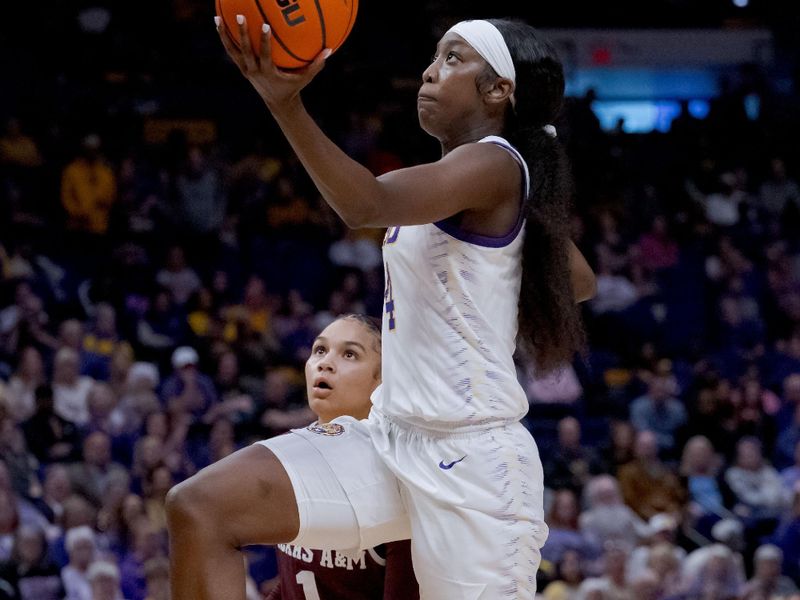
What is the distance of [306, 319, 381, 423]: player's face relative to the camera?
3.98 m

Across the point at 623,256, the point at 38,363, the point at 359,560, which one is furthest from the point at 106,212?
the point at 359,560

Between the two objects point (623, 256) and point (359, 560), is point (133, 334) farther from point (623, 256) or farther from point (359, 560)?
point (359, 560)

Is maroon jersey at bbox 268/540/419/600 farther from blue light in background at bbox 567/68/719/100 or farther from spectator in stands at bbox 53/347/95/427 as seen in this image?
blue light in background at bbox 567/68/719/100

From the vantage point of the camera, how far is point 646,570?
8.22 m

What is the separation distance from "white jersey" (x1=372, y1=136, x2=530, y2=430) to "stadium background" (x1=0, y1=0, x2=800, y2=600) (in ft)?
14.2

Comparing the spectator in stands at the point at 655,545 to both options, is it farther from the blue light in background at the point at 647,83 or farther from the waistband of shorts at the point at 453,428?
the blue light in background at the point at 647,83

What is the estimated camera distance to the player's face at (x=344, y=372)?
157 inches

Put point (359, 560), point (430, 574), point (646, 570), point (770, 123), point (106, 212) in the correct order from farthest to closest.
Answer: point (770, 123) < point (106, 212) < point (646, 570) < point (359, 560) < point (430, 574)

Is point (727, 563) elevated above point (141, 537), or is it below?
below

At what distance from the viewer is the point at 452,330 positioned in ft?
10.8

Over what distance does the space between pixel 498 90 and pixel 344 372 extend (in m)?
1.04

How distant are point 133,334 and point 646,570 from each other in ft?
13.4

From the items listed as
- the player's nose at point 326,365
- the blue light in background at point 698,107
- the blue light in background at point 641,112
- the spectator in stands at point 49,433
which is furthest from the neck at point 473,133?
the blue light in background at point 698,107

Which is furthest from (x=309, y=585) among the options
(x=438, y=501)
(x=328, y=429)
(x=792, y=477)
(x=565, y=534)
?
(x=792, y=477)
